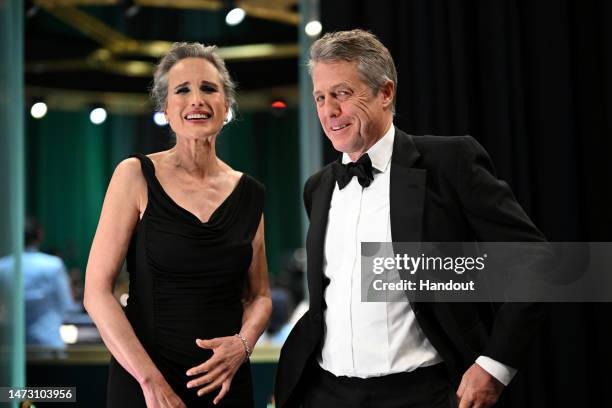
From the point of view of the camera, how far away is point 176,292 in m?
2.24

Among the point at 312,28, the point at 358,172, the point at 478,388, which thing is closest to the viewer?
the point at 478,388

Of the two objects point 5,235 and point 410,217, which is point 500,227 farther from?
point 5,235

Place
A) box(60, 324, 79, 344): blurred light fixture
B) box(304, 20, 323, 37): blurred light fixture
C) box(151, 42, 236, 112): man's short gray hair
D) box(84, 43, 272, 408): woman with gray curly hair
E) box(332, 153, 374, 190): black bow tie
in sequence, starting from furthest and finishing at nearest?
box(60, 324, 79, 344): blurred light fixture → box(304, 20, 323, 37): blurred light fixture → box(151, 42, 236, 112): man's short gray hair → box(84, 43, 272, 408): woman with gray curly hair → box(332, 153, 374, 190): black bow tie

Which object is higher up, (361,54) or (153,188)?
(361,54)

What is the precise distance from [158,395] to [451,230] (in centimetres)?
96

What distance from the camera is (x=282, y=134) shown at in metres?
11.1

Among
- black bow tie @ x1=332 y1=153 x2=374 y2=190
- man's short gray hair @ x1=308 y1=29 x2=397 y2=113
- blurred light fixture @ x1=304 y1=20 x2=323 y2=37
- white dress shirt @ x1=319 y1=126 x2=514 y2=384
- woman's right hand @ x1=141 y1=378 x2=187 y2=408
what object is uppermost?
blurred light fixture @ x1=304 y1=20 x2=323 y2=37

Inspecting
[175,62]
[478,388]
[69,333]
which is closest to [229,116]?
[175,62]

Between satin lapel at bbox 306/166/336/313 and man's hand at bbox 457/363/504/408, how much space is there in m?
0.46

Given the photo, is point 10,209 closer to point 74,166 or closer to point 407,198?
point 407,198

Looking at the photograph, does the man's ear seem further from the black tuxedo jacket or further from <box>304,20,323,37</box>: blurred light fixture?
<box>304,20,323,37</box>: blurred light fixture

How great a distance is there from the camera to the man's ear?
6.95 feet

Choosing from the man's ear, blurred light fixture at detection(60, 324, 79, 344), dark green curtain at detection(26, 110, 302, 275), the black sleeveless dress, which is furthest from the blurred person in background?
dark green curtain at detection(26, 110, 302, 275)

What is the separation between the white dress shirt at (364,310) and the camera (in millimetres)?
1930
